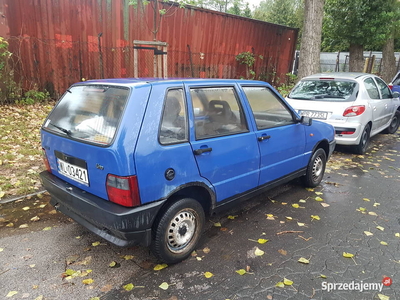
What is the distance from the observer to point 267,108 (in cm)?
365

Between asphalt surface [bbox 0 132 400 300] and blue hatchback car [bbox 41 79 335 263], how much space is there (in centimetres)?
35

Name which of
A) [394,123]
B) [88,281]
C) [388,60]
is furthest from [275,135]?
[388,60]

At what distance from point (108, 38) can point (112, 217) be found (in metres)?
8.20

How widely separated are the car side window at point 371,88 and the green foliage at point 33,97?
27.1ft

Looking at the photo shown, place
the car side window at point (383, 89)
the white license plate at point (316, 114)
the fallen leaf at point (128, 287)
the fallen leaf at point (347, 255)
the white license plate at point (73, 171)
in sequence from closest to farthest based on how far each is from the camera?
the fallen leaf at point (128, 287) → the white license plate at point (73, 171) → the fallen leaf at point (347, 255) → the white license plate at point (316, 114) → the car side window at point (383, 89)

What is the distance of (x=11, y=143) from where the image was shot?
5637mm

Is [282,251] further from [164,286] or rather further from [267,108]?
[267,108]

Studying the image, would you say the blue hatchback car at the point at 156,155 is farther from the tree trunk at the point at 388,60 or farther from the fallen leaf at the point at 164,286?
the tree trunk at the point at 388,60

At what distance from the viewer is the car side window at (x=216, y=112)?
281 centimetres

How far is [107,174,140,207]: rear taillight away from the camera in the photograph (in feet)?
7.43

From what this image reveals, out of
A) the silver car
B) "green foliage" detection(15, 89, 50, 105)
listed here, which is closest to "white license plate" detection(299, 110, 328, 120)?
the silver car

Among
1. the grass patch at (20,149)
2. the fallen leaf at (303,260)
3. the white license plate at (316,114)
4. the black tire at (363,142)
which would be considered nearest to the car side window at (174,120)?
the fallen leaf at (303,260)

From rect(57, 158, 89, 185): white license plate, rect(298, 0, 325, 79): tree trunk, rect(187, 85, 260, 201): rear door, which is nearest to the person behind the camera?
rect(57, 158, 89, 185): white license plate

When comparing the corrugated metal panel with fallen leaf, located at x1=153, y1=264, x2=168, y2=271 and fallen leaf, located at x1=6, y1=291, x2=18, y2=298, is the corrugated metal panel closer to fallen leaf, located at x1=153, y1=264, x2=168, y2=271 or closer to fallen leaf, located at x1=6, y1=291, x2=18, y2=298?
fallen leaf, located at x1=6, y1=291, x2=18, y2=298
